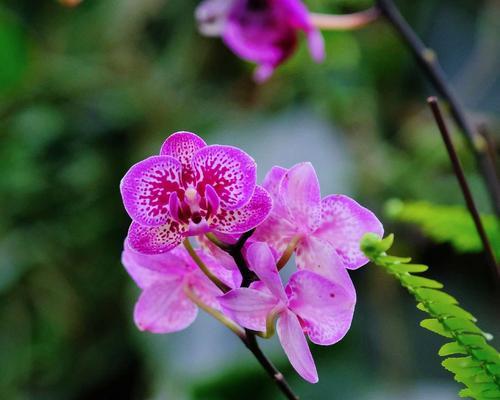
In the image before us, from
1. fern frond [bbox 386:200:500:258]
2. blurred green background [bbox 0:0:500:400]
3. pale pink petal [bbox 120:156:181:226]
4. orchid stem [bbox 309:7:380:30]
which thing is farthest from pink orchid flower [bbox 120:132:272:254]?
blurred green background [bbox 0:0:500:400]

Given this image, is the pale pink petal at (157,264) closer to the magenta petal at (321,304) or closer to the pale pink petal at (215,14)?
the magenta petal at (321,304)

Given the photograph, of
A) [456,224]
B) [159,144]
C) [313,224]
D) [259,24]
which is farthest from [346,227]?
[159,144]

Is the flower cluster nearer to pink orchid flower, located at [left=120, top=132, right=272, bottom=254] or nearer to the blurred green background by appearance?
pink orchid flower, located at [left=120, top=132, right=272, bottom=254]

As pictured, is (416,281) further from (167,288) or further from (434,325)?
(167,288)

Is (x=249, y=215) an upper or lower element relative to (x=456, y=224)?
upper

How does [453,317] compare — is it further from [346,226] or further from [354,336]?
[354,336]

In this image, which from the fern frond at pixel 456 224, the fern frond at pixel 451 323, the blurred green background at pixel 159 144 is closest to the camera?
the fern frond at pixel 451 323

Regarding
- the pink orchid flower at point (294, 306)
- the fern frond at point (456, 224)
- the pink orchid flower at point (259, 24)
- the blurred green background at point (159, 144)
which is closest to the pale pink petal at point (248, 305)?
the pink orchid flower at point (294, 306)
